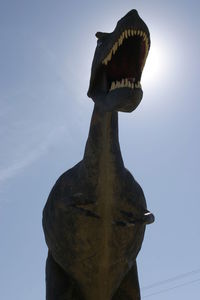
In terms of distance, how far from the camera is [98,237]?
4375 mm

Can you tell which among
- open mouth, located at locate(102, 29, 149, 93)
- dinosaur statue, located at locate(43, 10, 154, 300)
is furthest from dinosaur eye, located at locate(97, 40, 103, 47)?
open mouth, located at locate(102, 29, 149, 93)

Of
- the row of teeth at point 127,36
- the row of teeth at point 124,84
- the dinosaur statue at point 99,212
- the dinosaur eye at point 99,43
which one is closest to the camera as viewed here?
the row of teeth at point 124,84

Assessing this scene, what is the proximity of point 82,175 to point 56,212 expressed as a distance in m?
0.44

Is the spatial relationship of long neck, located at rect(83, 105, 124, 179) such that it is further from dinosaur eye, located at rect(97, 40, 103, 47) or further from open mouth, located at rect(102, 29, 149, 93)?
dinosaur eye, located at rect(97, 40, 103, 47)

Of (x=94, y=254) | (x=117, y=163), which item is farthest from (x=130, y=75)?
(x=94, y=254)

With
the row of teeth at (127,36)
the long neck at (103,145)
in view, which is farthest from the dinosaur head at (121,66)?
the long neck at (103,145)

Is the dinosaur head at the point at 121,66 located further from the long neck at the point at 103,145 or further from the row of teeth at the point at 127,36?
the long neck at the point at 103,145

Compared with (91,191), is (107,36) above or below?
above

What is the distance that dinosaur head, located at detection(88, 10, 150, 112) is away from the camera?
12.2 ft

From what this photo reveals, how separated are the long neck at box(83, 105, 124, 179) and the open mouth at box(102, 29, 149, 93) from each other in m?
0.38

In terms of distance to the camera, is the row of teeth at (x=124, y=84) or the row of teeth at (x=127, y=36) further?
the row of teeth at (x=127, y=36)

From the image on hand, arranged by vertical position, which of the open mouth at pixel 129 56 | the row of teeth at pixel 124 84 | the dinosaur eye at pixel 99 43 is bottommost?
the row of teeth at pixel 124 84

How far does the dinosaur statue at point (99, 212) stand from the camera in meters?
4.22

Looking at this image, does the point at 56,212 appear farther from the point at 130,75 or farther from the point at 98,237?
the point at 130,75
